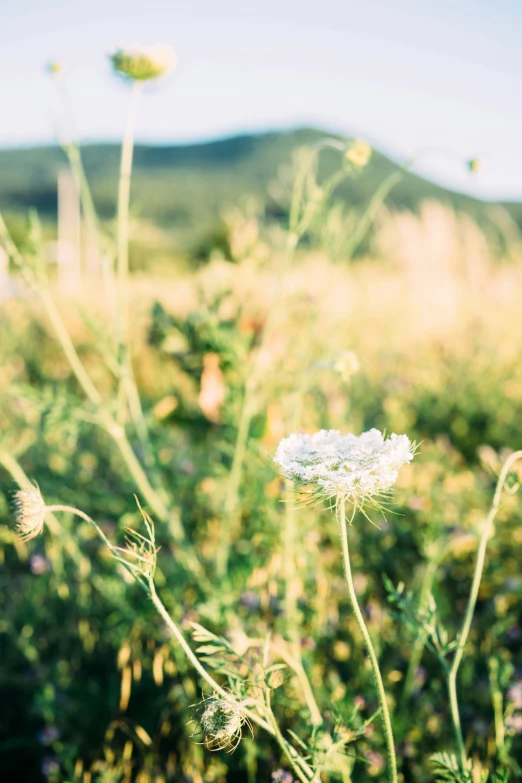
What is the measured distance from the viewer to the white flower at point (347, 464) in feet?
2.12

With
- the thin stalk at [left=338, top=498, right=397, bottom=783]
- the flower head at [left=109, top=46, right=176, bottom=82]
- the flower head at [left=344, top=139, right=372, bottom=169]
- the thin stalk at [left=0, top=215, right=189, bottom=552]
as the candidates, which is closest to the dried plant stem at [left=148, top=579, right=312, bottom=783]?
the thin stalk at [left=338, top=498, right=397, bottom=783]

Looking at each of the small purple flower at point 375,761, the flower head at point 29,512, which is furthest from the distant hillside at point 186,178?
the flower head at point 29,512

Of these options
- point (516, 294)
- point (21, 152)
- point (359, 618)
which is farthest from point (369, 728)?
point (21, 152)

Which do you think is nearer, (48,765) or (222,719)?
(222,719)

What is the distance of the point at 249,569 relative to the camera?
1.64 m

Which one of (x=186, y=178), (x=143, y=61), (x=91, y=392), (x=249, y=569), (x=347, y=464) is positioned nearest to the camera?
(x=347, y=464)

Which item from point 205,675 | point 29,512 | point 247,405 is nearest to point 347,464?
point 205,675

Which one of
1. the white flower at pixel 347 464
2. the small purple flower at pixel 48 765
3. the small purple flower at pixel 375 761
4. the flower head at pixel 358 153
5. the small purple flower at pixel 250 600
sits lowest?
the small purple flower at pixel 48 765

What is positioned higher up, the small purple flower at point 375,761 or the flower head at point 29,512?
the flower head at point 29,512

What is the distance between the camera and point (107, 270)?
1470 mm

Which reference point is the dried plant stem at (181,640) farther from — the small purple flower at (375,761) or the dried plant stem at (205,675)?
the small purple flower at (375,761)

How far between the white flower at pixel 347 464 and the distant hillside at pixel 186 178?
45.0m

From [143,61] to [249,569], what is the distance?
1221mm

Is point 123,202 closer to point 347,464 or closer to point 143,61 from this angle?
point 143,61
